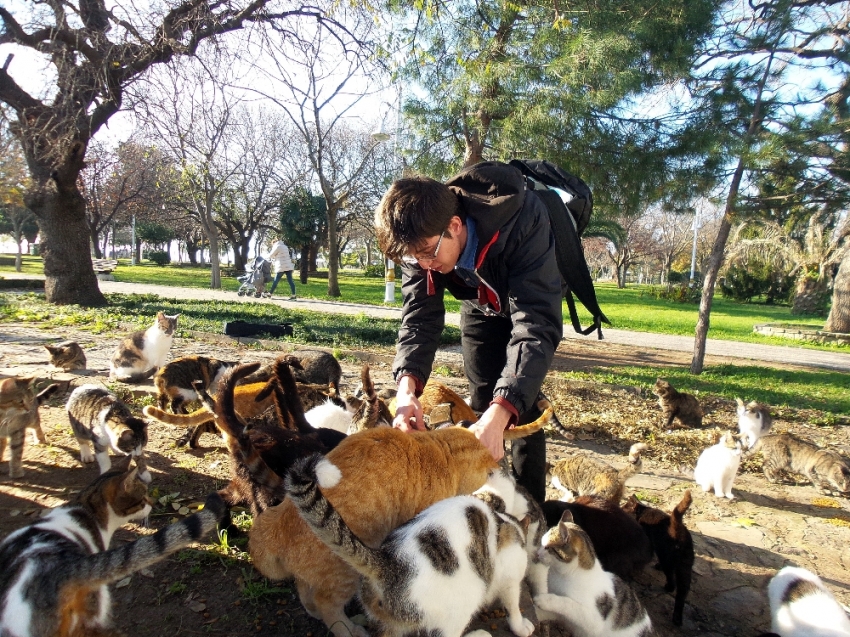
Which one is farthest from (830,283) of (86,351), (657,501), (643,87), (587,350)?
(86,351)

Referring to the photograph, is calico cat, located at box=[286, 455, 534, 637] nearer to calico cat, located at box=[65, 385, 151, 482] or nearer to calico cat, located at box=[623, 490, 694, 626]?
calico cat, located at box=[623, 490, 694, 626]

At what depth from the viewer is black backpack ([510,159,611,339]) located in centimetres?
283

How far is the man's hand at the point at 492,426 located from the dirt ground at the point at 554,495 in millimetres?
920

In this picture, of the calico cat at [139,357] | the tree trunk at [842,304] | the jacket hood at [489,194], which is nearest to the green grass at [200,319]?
the calico cat at [139,357]

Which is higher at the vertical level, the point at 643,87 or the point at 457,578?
the point at 643,87

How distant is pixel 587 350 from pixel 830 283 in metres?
23.5

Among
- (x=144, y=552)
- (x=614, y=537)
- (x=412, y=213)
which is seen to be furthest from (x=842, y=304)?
(x=144, y=552)

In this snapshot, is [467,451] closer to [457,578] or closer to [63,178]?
[457,578]

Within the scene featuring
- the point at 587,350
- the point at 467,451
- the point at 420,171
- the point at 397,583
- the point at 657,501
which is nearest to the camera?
the point at 397,583

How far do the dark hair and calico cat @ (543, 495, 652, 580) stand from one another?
68.2 inches

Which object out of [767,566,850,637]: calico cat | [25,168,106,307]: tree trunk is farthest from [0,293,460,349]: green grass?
[767,566,850,637]: calico cat

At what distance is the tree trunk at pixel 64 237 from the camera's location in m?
11.5

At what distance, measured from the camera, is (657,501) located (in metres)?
4.17

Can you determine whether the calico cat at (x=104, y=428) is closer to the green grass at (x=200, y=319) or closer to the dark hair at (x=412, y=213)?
the dark hair at (x=412, y=213)
